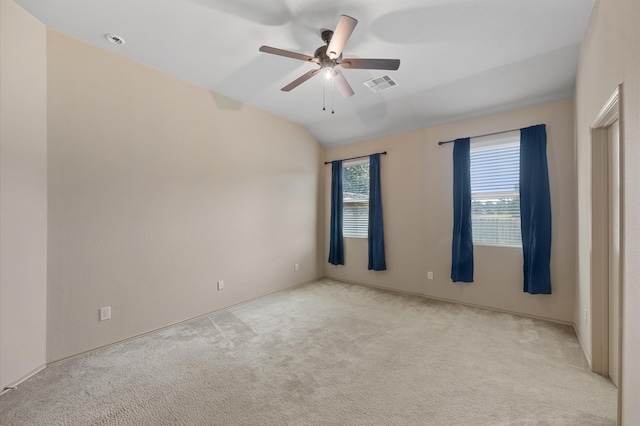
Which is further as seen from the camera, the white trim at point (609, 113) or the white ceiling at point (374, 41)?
the white ceiling at point (374, 41)

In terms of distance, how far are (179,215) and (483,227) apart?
4035 mm

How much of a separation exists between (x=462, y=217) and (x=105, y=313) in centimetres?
436

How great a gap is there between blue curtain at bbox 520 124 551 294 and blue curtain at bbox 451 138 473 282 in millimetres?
597

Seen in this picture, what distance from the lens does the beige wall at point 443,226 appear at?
3115 mm

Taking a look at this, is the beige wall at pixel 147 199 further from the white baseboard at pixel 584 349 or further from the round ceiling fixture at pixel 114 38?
the white baseboard at pixel 584 349

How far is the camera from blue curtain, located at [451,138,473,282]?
3.66 meters

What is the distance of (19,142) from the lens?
206 centimetres

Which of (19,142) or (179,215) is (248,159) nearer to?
(179,215)

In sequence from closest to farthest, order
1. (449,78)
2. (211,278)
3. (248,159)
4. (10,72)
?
(10,72)
(449,78)
(211,278)
(248,159)

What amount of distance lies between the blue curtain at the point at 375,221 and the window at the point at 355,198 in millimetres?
264

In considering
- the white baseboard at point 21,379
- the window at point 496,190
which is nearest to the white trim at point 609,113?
the window at point 496,190

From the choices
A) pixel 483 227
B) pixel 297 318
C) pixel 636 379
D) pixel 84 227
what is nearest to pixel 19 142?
pixel 84 227

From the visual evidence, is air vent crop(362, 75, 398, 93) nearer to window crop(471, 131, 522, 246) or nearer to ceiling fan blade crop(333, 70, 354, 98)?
ceiling fan blade crop(333, 70, 354, 98)

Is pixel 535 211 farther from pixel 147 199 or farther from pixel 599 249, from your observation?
pixel 147 199
